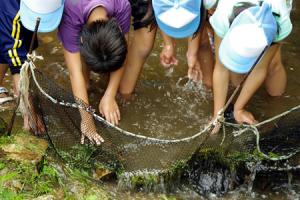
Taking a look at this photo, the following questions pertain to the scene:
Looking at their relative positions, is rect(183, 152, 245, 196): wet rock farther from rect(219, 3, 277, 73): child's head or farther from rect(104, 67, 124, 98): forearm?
rect(104, 67, 124, 98): forearm

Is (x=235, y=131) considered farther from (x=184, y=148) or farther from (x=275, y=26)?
(x=275, y=26)

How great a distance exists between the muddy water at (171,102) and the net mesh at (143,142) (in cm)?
22

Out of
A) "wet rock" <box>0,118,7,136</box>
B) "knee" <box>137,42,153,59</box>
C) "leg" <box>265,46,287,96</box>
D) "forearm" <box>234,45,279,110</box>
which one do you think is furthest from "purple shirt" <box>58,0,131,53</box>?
"leg" <box>265,46,287,96</box>

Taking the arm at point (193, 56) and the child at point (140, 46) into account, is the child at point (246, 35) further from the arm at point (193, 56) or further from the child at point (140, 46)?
the child at point (140, 46)

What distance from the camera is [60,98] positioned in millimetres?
3088

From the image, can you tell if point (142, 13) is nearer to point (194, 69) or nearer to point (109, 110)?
point (194, 69)

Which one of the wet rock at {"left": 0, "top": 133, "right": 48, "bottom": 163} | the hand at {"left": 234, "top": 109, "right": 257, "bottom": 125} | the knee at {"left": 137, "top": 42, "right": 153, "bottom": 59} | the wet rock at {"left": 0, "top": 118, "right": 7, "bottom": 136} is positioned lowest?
the hand at {"left": 234, "top": 109, "right": 257, "bottom": 125}

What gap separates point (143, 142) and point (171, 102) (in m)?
0.88

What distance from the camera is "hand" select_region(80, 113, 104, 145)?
3.15m

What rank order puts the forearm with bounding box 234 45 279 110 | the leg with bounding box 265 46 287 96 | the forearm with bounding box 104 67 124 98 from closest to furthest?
the forearm with bounding box 234 45 279 110 < the forearm with bounding box 104 67 124 98 < the leg with bounding box 265 46 287 96

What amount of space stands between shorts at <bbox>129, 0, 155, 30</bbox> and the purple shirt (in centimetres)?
18

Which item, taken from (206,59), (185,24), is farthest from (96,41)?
(206,59)

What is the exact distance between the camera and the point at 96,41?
305cm

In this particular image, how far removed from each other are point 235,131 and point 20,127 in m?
1.46
